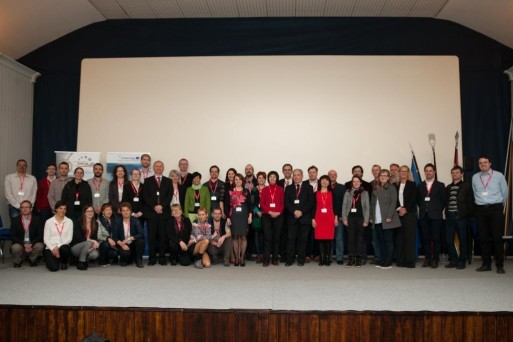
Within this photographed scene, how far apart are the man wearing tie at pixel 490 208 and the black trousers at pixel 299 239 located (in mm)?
2227

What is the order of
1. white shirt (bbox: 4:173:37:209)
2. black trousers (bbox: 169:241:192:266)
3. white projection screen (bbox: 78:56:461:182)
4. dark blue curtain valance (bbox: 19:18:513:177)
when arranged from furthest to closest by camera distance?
dark blue curtain valance (bbox: 19:18:513:177), white projection screen (bbox: 78:56:461:182), white shirt (bbox: 4:173:37:209), black trousers (bbox: 169:241:192:266)

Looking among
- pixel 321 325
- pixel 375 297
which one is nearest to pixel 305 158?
pixel 375 297

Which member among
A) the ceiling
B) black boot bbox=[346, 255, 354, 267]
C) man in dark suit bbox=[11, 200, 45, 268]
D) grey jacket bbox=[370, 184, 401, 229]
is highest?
the ceiling

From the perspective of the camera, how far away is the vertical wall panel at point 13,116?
773 centimetres

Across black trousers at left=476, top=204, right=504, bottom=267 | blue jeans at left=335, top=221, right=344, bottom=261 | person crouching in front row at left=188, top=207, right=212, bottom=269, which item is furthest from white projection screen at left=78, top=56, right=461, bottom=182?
black trousers at left=476, top=204, right=504, bottom=267

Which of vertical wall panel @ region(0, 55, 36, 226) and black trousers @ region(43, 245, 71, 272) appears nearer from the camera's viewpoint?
black trousers @ region(43, 245, 71, 272)

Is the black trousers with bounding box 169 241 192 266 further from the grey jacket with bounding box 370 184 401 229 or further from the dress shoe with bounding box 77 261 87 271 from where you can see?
the grey jacket with bounding box 370 184 401 229

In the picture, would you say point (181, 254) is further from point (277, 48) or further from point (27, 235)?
point (277, 48)

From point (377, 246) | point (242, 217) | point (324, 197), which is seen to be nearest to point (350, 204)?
point (324, 197)

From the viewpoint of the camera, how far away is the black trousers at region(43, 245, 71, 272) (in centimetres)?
601

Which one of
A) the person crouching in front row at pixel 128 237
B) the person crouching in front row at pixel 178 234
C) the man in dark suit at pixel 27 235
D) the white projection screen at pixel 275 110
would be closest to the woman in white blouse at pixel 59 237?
the man in dark suit at pixel 27 235

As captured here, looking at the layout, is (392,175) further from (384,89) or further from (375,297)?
(375,297)

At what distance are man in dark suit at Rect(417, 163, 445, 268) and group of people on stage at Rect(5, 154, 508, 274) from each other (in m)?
0.01

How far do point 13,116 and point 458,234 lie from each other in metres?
7.13
